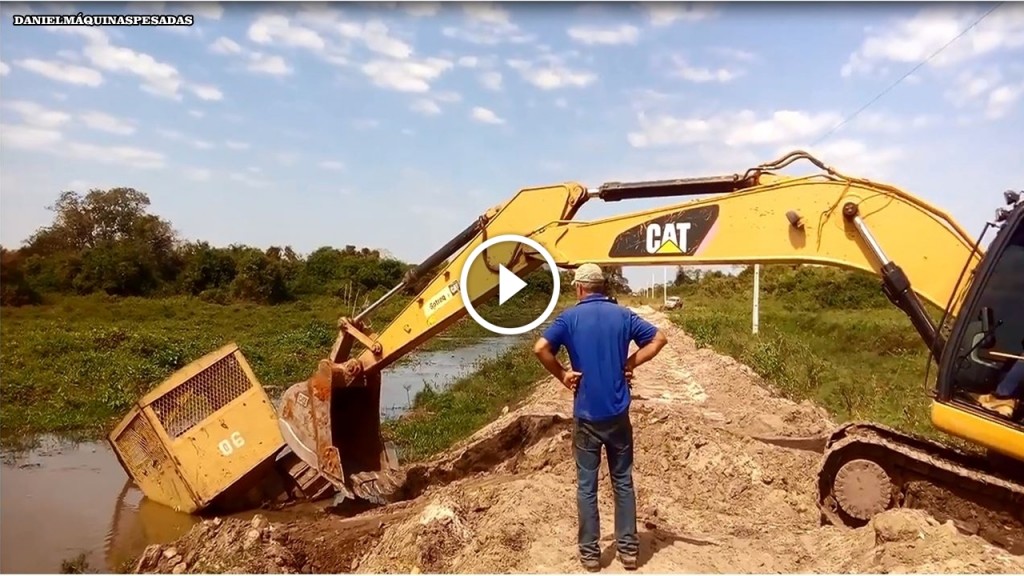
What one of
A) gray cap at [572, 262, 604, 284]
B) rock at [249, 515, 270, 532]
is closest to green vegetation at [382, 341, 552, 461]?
rock at [249, 515, 270, 532]

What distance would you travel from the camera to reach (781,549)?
490 cm

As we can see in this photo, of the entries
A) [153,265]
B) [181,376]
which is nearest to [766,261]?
[181,376]

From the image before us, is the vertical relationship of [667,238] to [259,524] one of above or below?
above

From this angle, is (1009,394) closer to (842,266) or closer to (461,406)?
(842,266)

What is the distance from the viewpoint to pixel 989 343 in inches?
185

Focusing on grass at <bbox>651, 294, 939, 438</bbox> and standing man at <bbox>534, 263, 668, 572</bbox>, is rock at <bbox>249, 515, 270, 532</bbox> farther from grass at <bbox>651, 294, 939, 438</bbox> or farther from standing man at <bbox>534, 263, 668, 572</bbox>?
grass at <bbox>651, 294, 939, 438</bbox>

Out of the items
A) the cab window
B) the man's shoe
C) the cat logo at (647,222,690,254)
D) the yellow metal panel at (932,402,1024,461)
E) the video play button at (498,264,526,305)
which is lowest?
the yellow metal panel at (932,402,1024,461)

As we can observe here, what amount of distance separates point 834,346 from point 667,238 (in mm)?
15887

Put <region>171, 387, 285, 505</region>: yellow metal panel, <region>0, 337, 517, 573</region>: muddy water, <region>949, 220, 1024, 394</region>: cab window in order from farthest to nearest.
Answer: <region>171, 387, 285, 505</region>: yellow metal panel < <region>0, 337, 517, 573</region>: muddy water < <region>949, 220, 1024, 394</region>: cab window

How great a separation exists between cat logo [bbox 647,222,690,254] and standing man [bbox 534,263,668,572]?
1698mm

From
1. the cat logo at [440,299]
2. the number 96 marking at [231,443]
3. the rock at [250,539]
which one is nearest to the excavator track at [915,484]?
the cat logo at [440,299]

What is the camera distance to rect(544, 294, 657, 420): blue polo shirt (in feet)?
14.1

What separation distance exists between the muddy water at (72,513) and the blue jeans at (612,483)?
12.2ft

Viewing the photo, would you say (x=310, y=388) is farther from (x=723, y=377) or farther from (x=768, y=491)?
(x=723, y=377)
